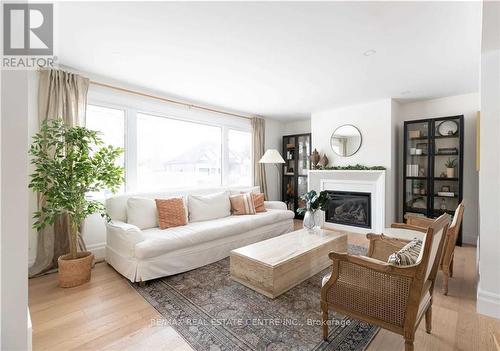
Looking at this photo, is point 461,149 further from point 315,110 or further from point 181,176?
point 181,176

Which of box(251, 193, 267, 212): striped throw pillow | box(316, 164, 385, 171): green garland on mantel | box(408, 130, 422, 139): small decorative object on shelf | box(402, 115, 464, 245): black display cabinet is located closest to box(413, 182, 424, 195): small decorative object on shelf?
box(402, 115, 464, 245): black display cabinet

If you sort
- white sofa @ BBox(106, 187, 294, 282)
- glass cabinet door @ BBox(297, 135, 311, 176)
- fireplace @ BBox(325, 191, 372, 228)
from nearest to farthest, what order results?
white sofa @ BBox(106, 187, 294, 282), fireplace @ BBox(325, 191, 372, 228), glass cabinet door @ BBox(297, 135, 311, 176)

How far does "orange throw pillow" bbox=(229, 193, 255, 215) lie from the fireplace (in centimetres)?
150

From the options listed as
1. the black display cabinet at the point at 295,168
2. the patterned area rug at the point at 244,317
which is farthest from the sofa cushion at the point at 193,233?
the black display cabinet at the point at 295,168

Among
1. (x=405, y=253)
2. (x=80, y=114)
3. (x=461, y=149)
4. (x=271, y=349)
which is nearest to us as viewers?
(x=405, y=253)

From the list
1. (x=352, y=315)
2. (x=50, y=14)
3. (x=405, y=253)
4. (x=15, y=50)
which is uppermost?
(x=50, y=14)

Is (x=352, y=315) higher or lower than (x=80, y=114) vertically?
lower

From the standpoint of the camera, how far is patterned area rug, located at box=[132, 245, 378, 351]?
1.64m

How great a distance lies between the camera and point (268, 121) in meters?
5.67

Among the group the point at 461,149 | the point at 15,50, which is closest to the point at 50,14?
the point at 15,50

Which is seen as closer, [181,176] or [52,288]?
[52,288]

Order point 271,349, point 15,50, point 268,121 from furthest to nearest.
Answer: point 268,121 → point 271,349 → point 15,50

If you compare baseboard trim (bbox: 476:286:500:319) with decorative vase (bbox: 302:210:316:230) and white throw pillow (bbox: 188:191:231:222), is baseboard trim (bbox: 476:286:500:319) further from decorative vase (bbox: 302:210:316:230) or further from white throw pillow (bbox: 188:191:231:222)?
white throw pillow (bbox: 188:191:231:222)

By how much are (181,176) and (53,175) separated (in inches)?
78.4
